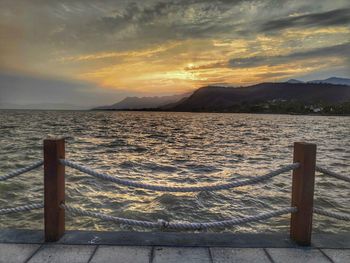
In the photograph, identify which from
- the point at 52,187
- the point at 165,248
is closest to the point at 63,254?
the point at 52,187

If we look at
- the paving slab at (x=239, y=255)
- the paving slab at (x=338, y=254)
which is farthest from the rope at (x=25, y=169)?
the paving slab at (x=338, y=254)

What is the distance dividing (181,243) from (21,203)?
683 cm

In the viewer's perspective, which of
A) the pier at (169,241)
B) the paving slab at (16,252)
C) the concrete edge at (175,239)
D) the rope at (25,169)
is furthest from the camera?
the rope at (25,169)

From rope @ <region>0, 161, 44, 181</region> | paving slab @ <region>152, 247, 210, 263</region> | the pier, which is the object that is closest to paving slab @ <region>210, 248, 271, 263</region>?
the pier

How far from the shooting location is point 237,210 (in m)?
8.21

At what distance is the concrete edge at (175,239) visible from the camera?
→ 138 inches

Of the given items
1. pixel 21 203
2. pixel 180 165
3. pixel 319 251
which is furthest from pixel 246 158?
pixel 319 251

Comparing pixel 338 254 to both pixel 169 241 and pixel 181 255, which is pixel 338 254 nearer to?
pixel 181 255

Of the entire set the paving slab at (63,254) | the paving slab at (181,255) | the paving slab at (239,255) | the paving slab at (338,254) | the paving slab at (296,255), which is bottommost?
the paving slab at (63,254)

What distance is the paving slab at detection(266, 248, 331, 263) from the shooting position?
3156 mm

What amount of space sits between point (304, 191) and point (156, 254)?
6.56 ft

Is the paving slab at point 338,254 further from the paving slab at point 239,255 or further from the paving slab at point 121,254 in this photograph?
the paving slab at point 121,254

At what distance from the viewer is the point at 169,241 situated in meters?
3.60

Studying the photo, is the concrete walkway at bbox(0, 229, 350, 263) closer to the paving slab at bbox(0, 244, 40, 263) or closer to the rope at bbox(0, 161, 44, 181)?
the paving slab at bbox(0, 244, 40, 263)
